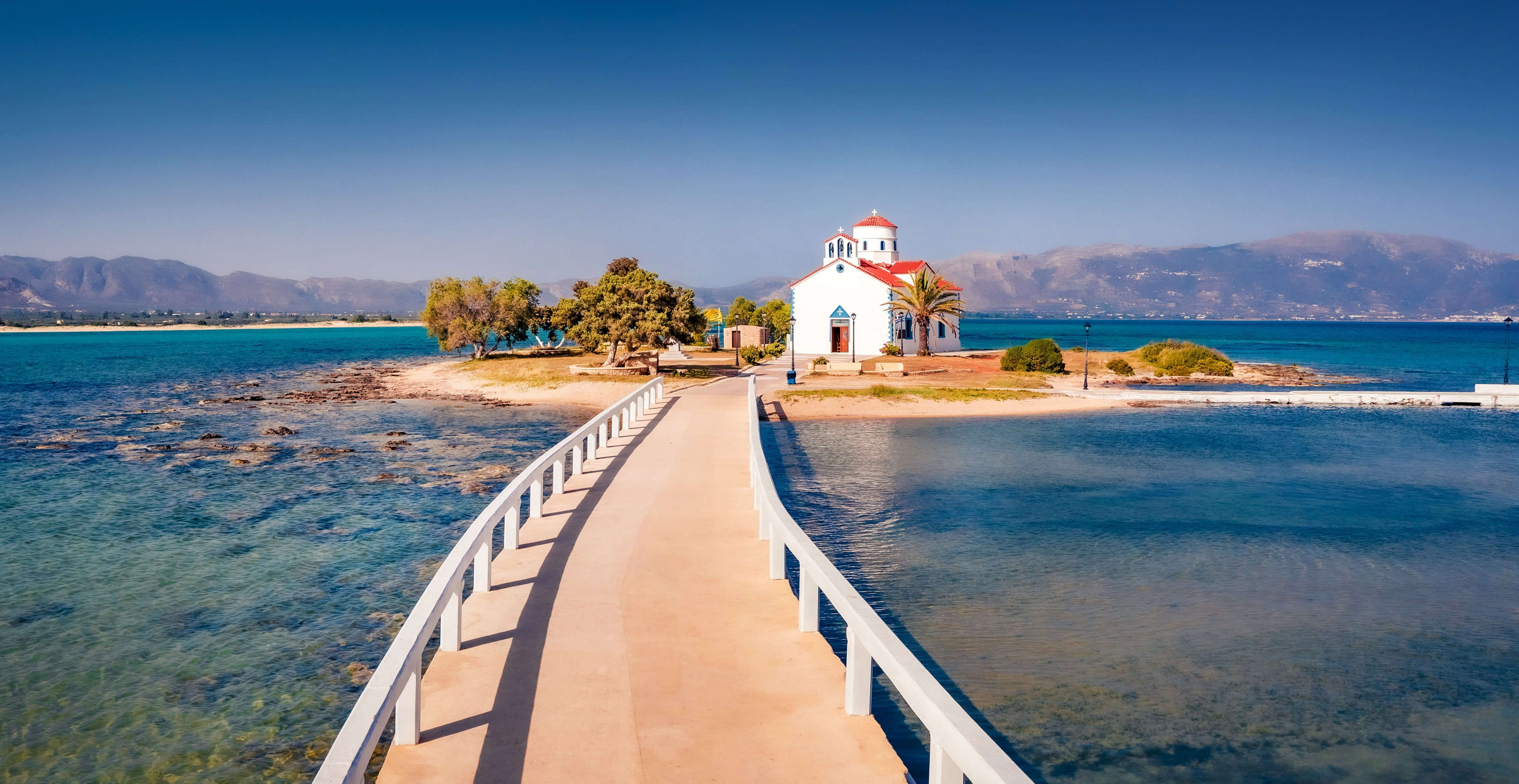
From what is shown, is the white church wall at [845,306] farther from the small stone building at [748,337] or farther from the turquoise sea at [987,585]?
the turquoise sea at [987,585]

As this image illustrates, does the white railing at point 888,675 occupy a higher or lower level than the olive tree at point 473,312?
lower

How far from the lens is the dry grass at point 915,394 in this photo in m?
38.0

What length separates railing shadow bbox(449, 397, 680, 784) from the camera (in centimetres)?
573

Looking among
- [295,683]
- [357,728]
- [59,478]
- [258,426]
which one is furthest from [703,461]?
[258,426]

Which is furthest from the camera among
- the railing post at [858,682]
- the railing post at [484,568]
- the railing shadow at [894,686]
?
the railing post at [484,568]

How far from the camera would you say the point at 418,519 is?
685 inches

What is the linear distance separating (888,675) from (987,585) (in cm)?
788

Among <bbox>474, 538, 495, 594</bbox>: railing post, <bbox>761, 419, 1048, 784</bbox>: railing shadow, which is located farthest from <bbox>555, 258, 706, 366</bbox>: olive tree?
<bbox>474, 538, 495, 594</bbox>: railing post

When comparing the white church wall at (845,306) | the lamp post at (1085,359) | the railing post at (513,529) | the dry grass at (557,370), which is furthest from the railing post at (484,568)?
the white church wall at (845,306)

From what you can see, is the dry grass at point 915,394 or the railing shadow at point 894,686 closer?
the railing shadow at point 894,686

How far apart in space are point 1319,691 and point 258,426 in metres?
34.8

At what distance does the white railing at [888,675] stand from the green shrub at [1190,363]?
53335 millimetres

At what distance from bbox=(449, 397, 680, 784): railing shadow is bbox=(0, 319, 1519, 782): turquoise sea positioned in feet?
6.79

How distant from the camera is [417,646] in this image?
5977 mm
